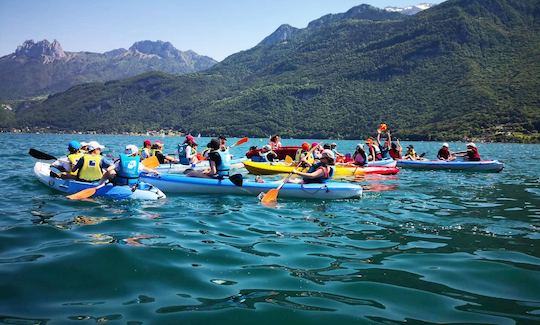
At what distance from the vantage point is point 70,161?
12.7 metres

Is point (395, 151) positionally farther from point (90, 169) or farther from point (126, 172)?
point (90, 169)

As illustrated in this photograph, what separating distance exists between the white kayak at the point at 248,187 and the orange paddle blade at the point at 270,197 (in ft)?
2.21

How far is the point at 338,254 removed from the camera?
20.8ft

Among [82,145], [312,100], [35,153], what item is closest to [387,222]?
[82,145]

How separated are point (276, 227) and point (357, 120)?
141697 mm

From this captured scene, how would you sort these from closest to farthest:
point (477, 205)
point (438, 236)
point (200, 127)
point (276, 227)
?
1. point (438, 236)
2. point (276, 227)
3. point (477, 205)
4. point (200, 127)

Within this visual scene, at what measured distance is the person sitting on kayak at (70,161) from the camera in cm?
1216

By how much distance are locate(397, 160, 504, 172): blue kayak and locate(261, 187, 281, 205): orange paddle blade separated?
45.7 ft

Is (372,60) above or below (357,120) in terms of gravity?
above

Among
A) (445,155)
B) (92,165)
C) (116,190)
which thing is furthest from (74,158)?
(445,155)

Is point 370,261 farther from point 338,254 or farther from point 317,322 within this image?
point 317,322

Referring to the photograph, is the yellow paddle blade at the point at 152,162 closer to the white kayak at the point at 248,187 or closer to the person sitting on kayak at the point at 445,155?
the white kayak at the point at 248,187

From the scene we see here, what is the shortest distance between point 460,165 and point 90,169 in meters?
18.4

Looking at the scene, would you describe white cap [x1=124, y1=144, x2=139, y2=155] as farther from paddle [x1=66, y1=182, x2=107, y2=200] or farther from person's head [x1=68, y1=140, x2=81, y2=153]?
person's head [x1=68, y1=140, x2=81, y2=153]
